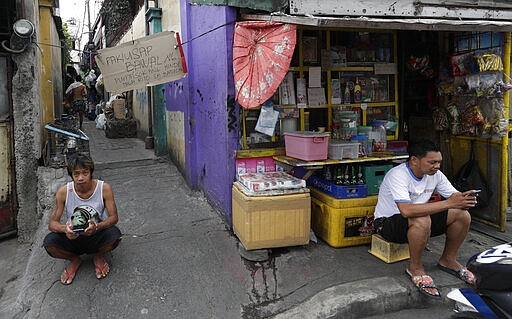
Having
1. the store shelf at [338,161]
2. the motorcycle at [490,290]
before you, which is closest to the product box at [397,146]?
the store shelf at [338,161]

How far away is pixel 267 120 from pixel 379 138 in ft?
5.09

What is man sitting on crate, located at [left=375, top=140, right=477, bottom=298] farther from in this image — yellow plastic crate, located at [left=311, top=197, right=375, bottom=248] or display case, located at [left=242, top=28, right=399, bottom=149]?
display case, located at [left=242, top=28, right=399, bottom=149]

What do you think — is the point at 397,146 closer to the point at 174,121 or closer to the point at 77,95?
the point at 174,121

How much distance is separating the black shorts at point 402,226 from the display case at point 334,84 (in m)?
1.59

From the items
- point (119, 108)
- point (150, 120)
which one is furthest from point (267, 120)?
point (119, 108)

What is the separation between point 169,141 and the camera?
8.20m

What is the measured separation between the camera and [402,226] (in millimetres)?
3967

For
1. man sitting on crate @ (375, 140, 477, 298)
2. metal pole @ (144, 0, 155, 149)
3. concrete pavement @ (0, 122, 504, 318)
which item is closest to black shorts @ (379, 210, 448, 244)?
man sitting on crate @ (375, 140, 477, 298)

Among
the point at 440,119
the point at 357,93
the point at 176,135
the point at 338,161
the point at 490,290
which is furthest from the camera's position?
the point at 176,135

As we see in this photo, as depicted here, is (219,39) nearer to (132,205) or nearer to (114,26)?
(132,205)

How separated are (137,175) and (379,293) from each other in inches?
Answer: 194

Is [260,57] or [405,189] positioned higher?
[260,57]

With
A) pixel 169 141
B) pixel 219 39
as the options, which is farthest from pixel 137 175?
pixel 219 39

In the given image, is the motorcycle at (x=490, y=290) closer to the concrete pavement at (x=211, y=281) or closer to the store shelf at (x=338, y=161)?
the concrete pavement at (x=211, y=281)
